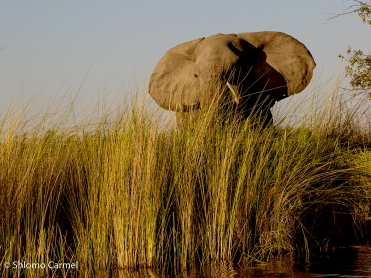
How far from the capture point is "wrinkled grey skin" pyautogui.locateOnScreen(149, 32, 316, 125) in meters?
10.2

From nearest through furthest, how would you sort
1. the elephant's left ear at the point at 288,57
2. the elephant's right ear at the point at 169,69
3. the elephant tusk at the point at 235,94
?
the elephant tusk at the point at 235,94, the elephant's left ear at the point at 288,57, the elephant's right ear at the point at 169,69

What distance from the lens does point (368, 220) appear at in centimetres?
740

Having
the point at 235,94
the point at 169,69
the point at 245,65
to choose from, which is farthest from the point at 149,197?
the point at 169,69

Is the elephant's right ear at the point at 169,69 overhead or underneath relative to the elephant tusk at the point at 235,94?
overhead

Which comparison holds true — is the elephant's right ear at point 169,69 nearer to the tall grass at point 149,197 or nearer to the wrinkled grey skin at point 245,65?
the wrinkled grey skin at point 245,65

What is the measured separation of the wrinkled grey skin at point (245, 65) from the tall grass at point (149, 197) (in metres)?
3.61

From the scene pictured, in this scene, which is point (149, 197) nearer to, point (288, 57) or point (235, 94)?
point (235, 94)

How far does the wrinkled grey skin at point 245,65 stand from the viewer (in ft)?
33.6

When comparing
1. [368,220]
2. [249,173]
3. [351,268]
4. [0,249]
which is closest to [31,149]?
[0,249]

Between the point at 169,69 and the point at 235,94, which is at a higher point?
the point at 169,69

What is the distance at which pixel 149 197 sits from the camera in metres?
5.66

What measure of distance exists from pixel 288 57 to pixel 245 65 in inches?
28.6

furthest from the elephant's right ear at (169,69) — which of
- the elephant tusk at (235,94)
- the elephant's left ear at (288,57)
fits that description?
the elephant tusk at (235,94)

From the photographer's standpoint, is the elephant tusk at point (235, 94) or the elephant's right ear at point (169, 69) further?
the elephant's right ear at point (169, 69)
